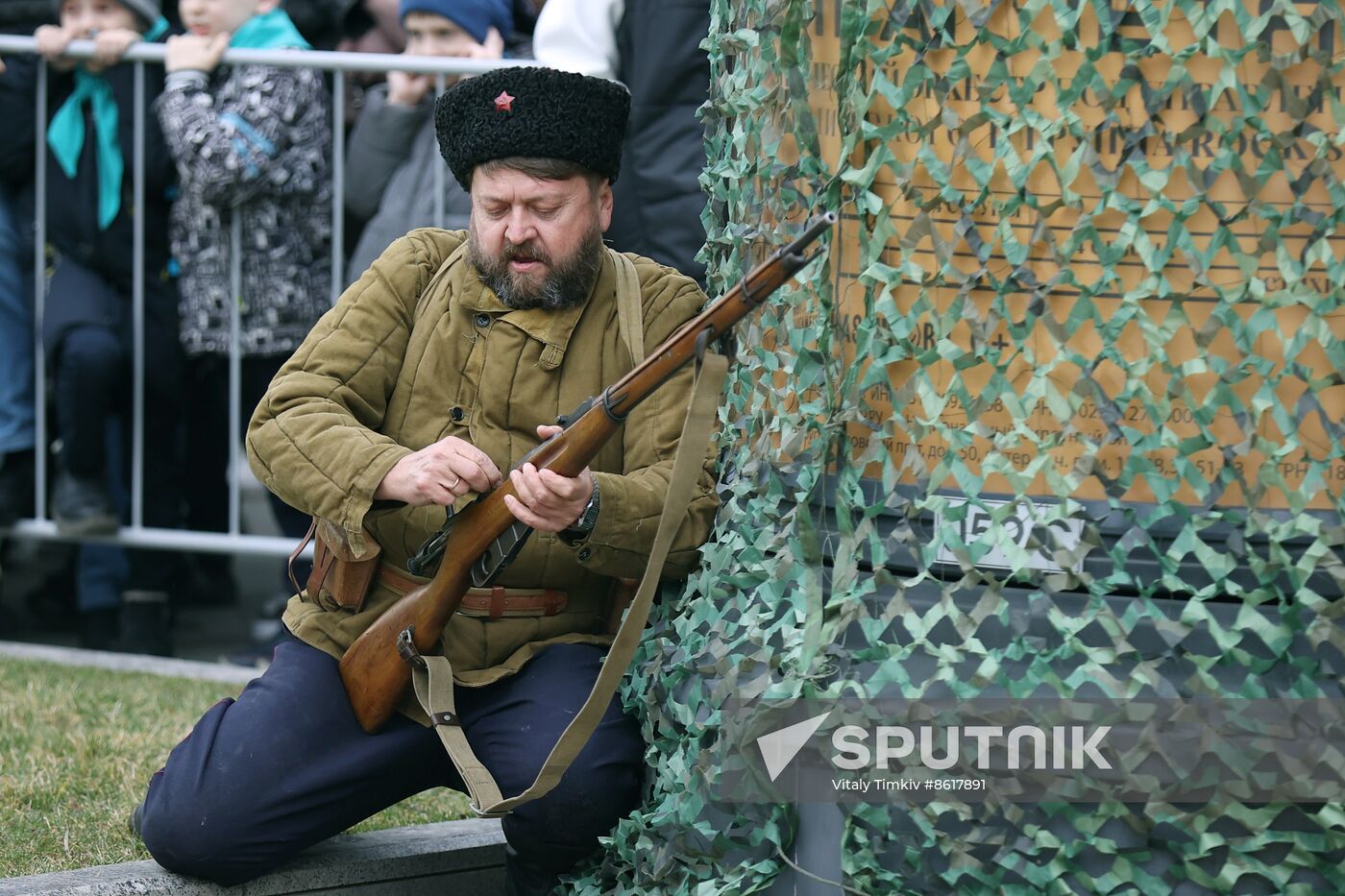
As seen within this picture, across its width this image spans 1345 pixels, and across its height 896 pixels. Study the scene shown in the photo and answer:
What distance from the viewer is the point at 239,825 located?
3461 mm

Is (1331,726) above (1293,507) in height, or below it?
below

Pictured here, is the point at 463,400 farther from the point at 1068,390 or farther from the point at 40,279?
the point at 40,279

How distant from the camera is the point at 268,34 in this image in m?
6.14

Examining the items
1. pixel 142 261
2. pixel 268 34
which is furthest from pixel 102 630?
pixel 268 34

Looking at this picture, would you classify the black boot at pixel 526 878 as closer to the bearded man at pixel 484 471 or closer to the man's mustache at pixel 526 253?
the bearded man at pixel 484 471

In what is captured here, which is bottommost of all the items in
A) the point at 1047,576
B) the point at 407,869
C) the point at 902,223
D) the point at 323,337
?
the point at 407,869

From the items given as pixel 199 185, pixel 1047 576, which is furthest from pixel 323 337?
pixel 199 185

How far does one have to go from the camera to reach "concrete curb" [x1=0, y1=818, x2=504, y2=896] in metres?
3.47

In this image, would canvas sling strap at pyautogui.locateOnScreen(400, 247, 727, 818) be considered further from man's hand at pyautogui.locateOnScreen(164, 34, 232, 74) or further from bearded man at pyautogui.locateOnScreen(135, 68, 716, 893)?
man's hand at pyautogui.locateOnScreen(164, 34, 232, 74)

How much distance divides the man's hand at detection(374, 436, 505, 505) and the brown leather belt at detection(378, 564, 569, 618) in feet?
0.86

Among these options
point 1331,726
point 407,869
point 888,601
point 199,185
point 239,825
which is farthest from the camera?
point 199,185

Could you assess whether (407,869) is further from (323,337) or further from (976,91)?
(976,91)

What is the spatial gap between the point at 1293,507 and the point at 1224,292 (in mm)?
328

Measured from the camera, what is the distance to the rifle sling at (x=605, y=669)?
3.03 metres
